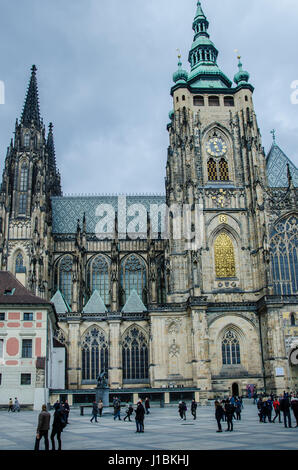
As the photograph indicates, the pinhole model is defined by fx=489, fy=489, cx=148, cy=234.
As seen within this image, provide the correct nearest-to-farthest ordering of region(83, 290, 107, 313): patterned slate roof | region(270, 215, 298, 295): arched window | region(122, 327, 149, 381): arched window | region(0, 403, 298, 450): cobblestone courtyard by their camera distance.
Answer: region(0, 403, 298, 450): cobblestone courtyard
region(270, 215, 298, 295): arched window
region(122, 327, 149, 381): arched window
region(83, 290, 107, 313): patterned slate roof

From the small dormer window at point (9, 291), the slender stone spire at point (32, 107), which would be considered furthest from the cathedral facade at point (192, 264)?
the small dormer window at point (9, 291)

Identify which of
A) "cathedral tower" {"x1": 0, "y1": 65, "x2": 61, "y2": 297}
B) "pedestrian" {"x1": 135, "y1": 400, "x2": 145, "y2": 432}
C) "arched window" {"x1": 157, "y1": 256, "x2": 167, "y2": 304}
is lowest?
"pedestrian" {"x1": 135, "y1": 400, "x2": 145, "y2": 432}

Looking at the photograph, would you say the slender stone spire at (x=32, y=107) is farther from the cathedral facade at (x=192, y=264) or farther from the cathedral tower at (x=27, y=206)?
the cathedral facade at (x=192, y=264)

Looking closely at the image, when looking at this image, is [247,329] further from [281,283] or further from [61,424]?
[61,424]

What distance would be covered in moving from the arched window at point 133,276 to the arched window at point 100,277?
6.09 ft

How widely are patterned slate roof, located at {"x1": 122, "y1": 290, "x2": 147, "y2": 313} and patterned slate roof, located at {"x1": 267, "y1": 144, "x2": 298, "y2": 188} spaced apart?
60.1 feet

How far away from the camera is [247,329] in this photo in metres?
45.7

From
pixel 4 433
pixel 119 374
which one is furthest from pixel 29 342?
pixel 4 433

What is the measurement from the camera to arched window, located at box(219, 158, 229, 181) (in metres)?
50.6

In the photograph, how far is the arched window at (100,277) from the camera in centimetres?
5569

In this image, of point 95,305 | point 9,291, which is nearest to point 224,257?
point 95,305

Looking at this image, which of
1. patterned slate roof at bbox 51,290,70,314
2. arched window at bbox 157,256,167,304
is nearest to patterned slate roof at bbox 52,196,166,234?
arched window at bbox 157,256,167,304

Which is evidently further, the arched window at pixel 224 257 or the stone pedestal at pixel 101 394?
the arched window at pixel 224 257

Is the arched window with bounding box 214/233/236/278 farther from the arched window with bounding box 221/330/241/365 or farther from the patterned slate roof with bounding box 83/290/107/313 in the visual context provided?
the patterned slate roof with bounding box 83/290/107/313
